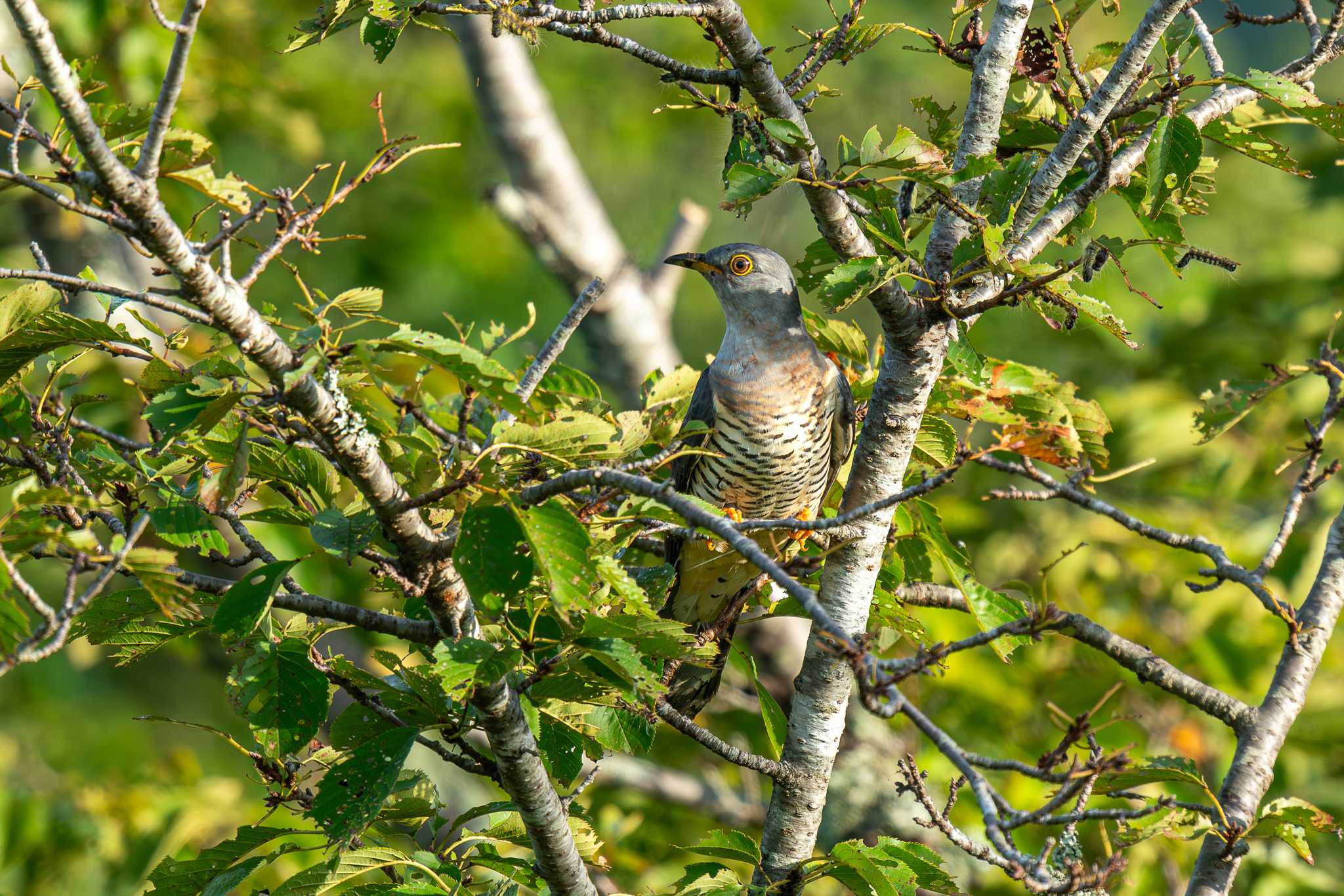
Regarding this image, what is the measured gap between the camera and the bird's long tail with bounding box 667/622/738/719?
287 cm

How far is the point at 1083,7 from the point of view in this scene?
1957 mm

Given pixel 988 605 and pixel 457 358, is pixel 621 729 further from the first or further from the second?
pixel 457 358

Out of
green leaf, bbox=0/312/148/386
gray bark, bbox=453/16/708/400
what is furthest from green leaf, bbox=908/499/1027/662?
gray bark, bbox=453/16/708/400

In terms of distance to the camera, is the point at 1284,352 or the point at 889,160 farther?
the point at 1284,352

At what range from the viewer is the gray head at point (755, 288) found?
335cm

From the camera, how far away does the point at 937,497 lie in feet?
17.6

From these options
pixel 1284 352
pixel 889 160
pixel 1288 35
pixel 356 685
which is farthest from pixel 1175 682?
pixel 1288 35

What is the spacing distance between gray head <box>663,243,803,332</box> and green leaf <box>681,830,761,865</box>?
1.70 meters

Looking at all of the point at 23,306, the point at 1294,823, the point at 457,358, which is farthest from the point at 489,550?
the point at 1294,823

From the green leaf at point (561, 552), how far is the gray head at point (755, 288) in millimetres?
1976

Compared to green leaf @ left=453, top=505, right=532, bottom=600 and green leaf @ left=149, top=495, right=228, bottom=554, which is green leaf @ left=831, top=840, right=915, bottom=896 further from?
green leaf @ left=149, top=495, right=228, bottom=554

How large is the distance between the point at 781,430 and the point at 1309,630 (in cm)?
144

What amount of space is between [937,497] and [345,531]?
13.7 feet

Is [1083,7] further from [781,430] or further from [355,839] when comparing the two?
[355,839]
